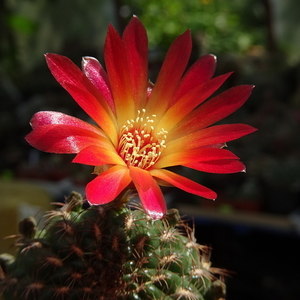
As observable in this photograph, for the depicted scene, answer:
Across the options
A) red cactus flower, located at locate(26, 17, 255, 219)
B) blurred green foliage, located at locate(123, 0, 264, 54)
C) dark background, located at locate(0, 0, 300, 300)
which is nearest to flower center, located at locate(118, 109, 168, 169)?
red cactus flower, located at locate(26, 17, 255, 219)

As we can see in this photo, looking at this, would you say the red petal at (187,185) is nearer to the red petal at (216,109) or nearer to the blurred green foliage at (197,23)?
the red petal at (216,109)

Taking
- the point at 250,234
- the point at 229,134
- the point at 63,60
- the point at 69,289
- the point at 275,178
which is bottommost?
the point at 250,234

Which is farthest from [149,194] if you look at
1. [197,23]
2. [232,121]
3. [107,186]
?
[197,23]

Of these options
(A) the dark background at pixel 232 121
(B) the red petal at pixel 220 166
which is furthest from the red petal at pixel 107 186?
(A) the dark background at pixel 232 121

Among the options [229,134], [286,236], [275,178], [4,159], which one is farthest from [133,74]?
[4,159]

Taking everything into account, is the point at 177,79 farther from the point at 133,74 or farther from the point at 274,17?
the point at 274,17

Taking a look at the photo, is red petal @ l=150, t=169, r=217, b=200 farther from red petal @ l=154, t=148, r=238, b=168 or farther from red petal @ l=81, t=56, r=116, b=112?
red petal @ l=81, t=56, r=116, b=112
